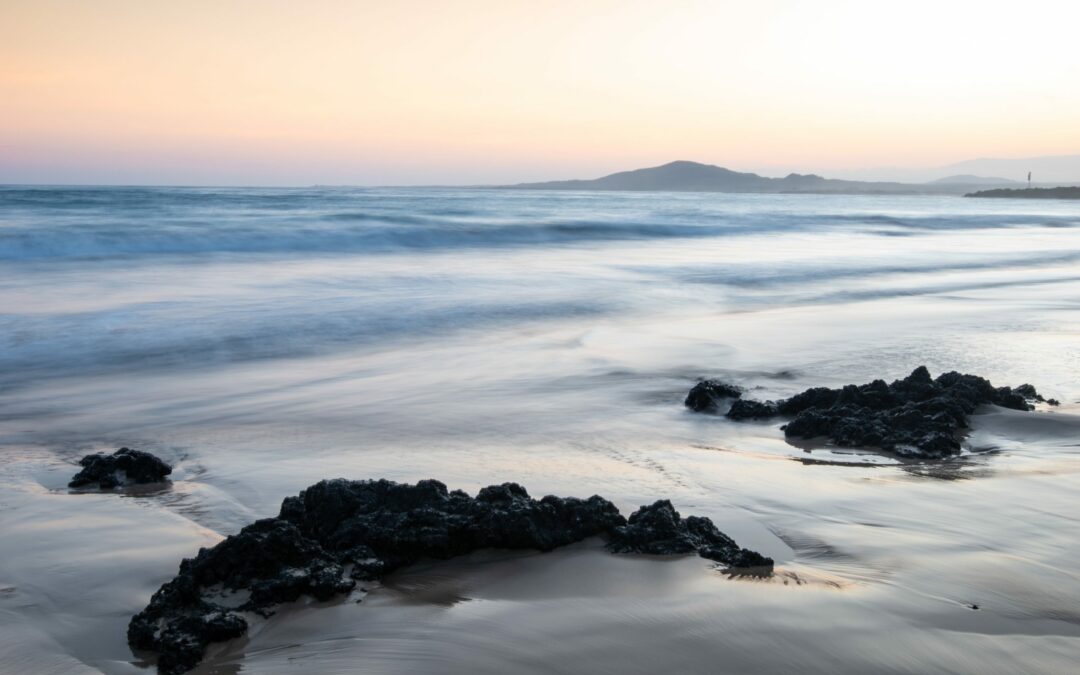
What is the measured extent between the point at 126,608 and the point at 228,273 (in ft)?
47.3

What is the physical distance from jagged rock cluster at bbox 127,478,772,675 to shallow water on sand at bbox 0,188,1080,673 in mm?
88

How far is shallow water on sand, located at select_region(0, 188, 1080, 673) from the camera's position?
2.73 metres

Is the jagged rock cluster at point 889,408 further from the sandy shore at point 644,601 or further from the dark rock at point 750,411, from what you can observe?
the sandy shore at point 644,601

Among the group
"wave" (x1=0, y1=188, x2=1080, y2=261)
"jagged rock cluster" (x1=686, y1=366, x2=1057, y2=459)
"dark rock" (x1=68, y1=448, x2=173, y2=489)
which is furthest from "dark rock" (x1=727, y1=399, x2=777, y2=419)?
"wave" (x1=0, y1=188, x2=1080, y2=261)

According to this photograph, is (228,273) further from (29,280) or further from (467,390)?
(467,390)

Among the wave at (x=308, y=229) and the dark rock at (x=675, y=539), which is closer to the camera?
the dark rock at (x=675, y=539)

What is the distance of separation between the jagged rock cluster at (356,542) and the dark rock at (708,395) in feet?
7.91

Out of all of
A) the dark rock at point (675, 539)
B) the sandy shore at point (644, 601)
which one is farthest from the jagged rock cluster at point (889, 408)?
the dark rock at point (675, 539)

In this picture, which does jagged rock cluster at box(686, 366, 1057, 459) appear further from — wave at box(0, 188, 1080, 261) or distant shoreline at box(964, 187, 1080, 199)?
distant shoreline at box(964, 187, 1080, 199)

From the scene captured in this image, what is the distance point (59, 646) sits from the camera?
2.74 m

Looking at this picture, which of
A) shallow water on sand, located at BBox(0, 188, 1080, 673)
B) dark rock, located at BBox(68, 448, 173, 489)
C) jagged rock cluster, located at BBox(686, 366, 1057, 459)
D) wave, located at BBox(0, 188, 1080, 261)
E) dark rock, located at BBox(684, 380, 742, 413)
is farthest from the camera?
wave, located at BBox(0, 188, 1080, 261)

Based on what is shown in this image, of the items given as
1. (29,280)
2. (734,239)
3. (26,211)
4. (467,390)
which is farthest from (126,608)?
(26,211)

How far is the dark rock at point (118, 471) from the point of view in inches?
172

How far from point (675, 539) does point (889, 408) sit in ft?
8.50
